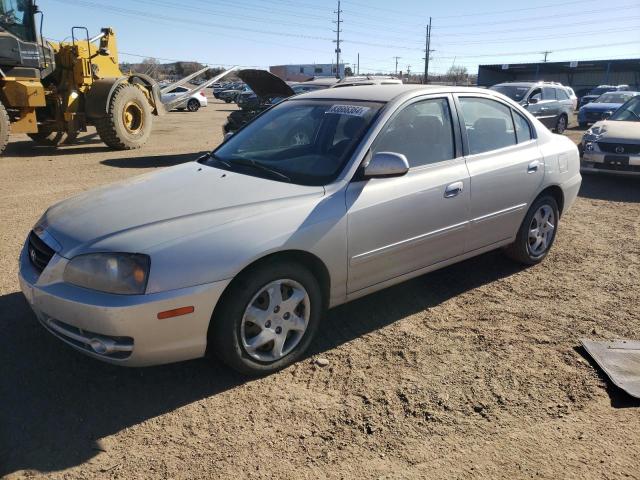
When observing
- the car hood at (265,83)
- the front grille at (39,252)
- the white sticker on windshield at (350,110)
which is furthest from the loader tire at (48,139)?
→ the white sticker on windshield at (350,110)

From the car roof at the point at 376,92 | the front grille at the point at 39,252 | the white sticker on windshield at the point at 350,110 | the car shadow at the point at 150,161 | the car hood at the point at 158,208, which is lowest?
the car shadow at the point at 150,161

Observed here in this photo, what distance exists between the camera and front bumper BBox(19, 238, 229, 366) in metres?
2.63

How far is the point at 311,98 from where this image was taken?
169 inches

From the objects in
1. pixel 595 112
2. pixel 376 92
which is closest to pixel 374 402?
pixel 376 92

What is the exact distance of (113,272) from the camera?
2691mm

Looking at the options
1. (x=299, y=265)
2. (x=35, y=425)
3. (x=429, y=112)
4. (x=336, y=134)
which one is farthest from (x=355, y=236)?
(x=35, y=425)

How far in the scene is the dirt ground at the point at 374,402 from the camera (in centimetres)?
248

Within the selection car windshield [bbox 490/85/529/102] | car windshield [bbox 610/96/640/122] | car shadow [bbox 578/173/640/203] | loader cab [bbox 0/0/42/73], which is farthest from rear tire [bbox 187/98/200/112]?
car shadow [bbox 578/173/640/203]

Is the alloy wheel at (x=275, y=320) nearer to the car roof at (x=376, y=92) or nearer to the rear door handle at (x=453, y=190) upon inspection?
the rear door handle at (x=453, y=190)

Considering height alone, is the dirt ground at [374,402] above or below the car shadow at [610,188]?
below

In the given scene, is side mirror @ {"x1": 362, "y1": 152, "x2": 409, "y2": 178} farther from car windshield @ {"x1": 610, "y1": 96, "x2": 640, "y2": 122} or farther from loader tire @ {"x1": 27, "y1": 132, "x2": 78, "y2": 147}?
loader tire @ {"x1": 27, "y1": 132, "x2": 78, "y2": 147}

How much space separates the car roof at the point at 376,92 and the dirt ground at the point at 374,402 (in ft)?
5.19

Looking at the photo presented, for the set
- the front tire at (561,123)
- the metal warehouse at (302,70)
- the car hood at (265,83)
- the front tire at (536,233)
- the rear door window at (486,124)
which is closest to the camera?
the rear door window at (486,124)

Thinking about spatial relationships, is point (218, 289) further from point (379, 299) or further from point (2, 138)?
point (2, 138)
